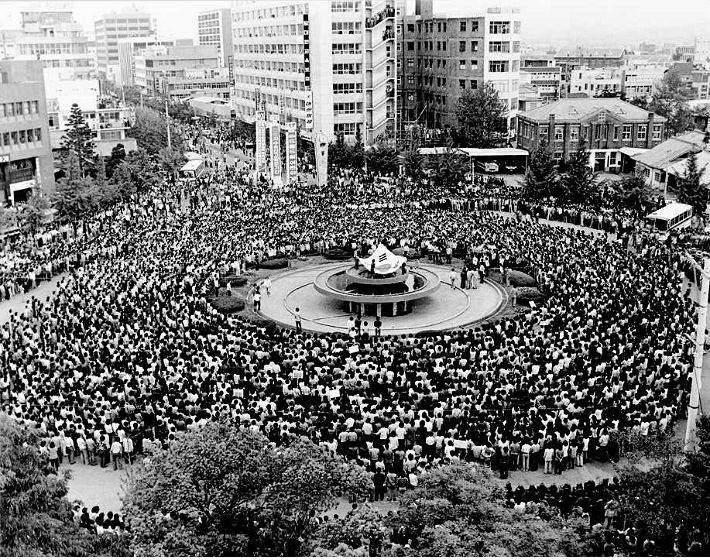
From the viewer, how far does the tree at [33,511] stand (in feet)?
44.3

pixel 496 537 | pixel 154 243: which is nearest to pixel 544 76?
pixel 154 243

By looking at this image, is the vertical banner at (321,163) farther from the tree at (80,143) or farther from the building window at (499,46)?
the building window at (499,46)

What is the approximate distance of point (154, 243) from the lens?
146ft

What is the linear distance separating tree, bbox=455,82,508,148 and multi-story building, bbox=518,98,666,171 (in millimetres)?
4305

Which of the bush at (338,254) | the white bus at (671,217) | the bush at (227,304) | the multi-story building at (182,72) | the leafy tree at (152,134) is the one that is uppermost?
the multi-story building at (182,72)

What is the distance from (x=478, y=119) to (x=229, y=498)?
66108 millimetres

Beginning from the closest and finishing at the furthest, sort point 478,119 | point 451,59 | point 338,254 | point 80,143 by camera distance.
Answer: point 338,254
point 80,143
point 478,119
point 451,59

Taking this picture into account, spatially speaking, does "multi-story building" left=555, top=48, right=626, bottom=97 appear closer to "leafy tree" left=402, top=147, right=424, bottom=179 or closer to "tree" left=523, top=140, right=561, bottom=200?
"leafy tree" left=402, top=147, right=424, bottom=179

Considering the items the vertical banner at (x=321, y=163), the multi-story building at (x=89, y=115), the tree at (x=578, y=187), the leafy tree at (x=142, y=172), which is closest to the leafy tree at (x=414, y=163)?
the vertical banner at (x=321, y=163)

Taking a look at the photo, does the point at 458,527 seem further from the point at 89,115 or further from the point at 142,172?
the point at 89,115

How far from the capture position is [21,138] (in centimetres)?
6378

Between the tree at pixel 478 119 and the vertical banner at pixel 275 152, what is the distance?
2148 cm

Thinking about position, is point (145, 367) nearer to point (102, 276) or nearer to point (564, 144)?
point (102, 276)

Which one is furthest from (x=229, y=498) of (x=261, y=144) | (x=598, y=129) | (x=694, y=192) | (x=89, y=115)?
(x=89, y=115)
